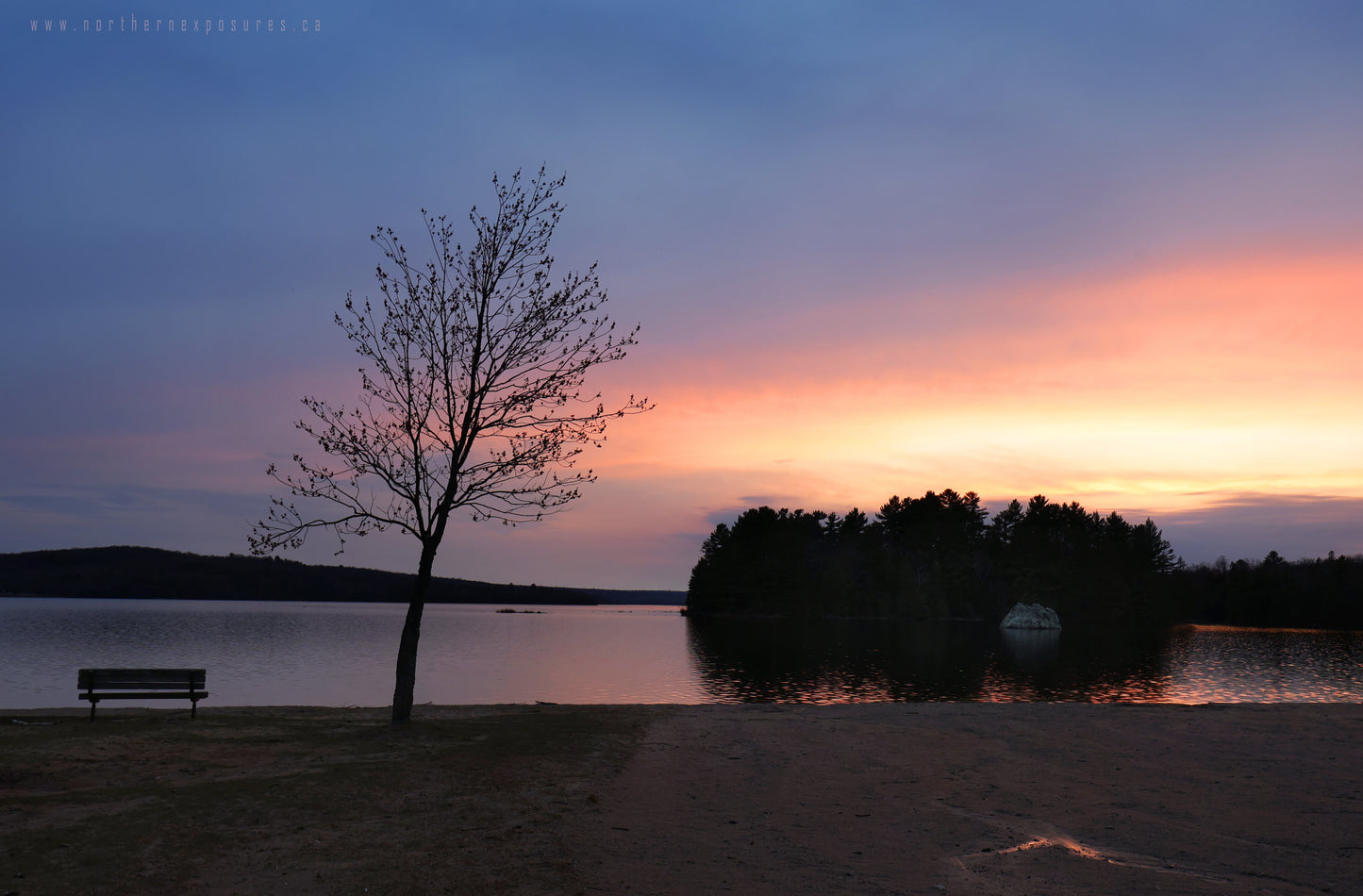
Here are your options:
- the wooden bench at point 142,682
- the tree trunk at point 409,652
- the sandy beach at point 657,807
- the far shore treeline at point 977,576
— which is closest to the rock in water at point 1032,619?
the far shore treeline at point 977,576

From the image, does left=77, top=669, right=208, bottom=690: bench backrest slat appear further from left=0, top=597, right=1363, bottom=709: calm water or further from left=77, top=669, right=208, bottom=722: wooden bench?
left=0, top=597, right=1363, bottom=709: calm water

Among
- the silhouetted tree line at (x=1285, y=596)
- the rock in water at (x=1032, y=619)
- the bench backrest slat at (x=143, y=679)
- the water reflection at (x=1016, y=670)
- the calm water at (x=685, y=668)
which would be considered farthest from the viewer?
the silhouetted tree line at (x=1285, y=596)

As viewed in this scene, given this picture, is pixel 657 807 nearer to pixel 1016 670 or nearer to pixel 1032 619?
pixel 1016 670

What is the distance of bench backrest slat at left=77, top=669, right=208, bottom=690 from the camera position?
19250 mm

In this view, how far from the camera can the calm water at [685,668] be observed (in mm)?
42312

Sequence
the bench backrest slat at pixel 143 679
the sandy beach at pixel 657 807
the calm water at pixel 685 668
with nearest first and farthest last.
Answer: the sandy beach at pixel 657 807 < the bench backrest slat at pixel 143 679 < the calm water at pixel 685 668

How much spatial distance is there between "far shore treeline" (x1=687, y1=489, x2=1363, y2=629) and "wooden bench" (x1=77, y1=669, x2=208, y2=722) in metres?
153

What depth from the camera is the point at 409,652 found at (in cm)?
1922

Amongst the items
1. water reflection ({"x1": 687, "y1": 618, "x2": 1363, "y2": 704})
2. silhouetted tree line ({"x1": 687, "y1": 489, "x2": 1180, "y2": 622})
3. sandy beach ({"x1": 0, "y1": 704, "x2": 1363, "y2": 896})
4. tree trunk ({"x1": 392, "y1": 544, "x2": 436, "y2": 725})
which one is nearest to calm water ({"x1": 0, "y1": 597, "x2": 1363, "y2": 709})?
water reflection ({"x1": 687, "y1": 618, "x2": 1363, "y2": 704})

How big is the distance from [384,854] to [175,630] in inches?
4073

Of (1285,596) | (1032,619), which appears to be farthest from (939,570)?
(1285,596)

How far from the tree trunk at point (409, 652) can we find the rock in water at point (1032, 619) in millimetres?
130079

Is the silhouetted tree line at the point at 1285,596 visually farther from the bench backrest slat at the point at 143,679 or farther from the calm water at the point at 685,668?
the bench backrest slat at the point at 143,679

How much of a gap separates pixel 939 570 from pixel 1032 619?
112 feet
